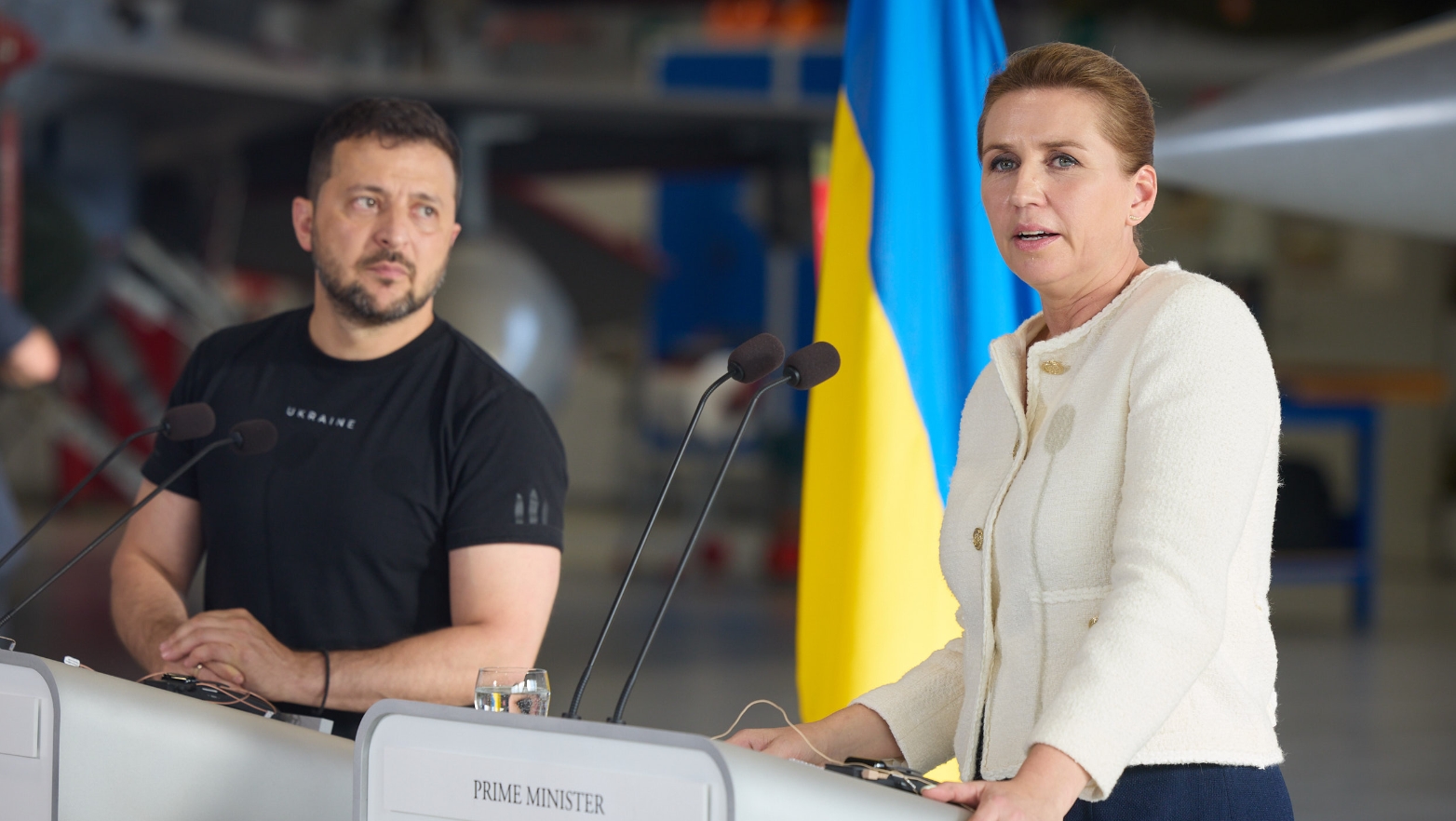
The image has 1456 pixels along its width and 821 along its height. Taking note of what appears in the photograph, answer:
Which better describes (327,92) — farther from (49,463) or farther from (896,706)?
(49,463)

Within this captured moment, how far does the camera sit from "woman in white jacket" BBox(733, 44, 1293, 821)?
0.76m

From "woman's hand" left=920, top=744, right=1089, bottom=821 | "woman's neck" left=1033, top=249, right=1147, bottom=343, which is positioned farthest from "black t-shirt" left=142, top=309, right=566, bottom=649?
"woman's hand" left=920, top=744, right=1089, bottom=821

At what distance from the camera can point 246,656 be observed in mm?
1267

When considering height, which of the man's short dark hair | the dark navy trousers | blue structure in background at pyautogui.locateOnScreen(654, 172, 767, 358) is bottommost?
the dark navy trousers

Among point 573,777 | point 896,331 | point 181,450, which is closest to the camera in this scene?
point 573,777

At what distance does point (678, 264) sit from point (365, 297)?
8.34 meters

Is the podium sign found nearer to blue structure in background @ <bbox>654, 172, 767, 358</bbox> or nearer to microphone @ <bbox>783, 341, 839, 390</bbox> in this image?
microphone @ <bbox>783, 341, 839, 390</bbox>

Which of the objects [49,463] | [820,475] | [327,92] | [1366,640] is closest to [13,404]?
[49,463]

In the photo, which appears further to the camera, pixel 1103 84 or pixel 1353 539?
pixel 1353 539

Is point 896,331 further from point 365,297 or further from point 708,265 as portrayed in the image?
point 708,265

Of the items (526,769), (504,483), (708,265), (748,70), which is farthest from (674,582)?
(708,265)

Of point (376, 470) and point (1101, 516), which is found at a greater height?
point (376, 470)

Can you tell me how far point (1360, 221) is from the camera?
2.11 meters

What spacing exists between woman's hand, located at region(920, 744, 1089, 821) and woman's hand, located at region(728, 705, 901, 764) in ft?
0.70
